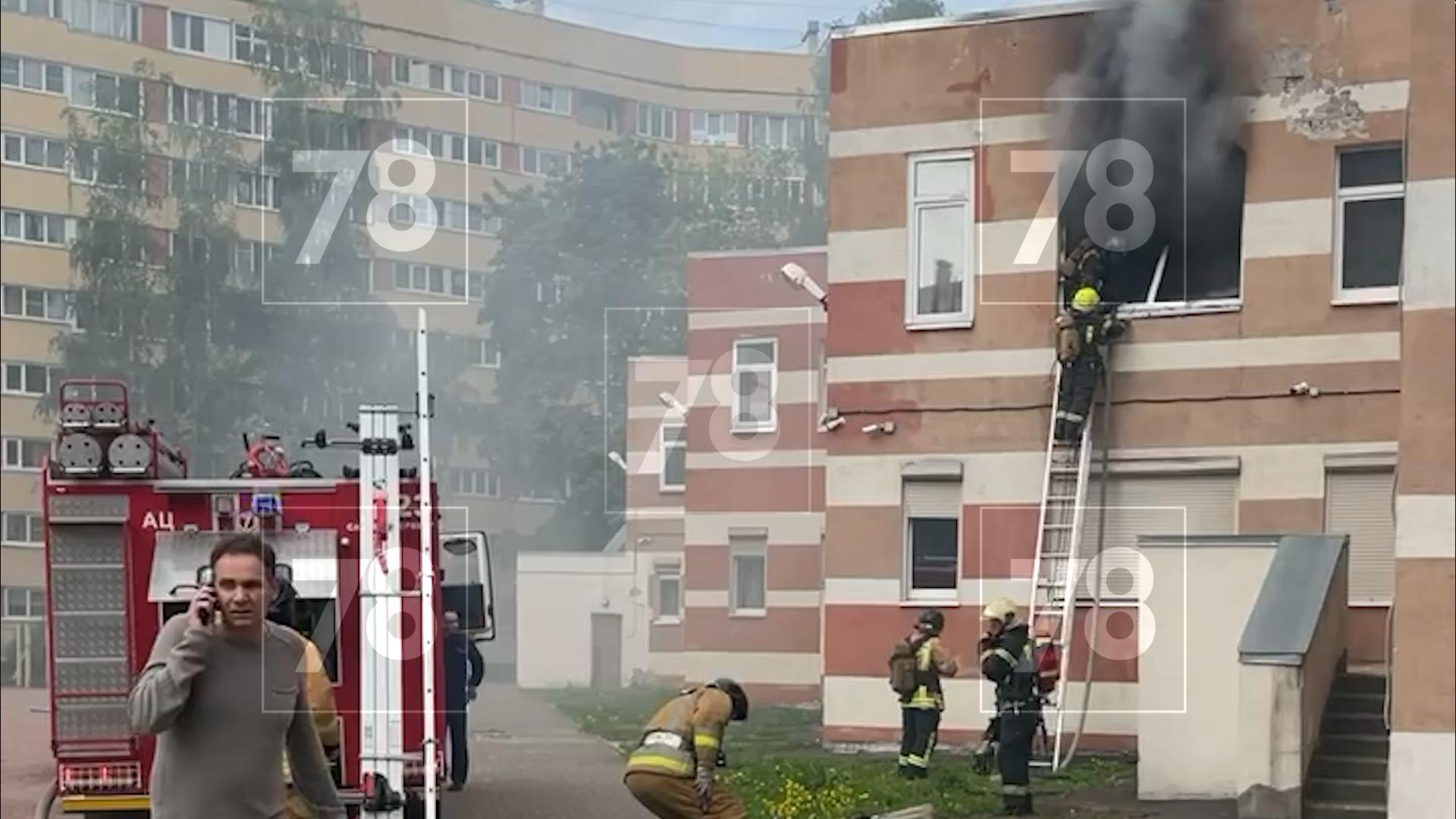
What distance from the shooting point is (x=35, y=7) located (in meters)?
16.8

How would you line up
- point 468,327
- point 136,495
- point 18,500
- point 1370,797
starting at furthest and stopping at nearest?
point 18,500 < point 468,327 < point 1370,797 < point 136,495

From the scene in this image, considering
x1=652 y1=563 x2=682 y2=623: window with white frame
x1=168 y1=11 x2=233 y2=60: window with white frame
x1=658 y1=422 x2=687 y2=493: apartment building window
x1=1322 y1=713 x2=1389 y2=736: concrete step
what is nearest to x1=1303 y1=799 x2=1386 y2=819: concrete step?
x1=1322 y1=713 x2=1389 y2=736: concrete step

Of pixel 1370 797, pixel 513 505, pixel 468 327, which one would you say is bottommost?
pixel 1370 797

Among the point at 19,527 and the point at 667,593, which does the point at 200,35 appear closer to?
the point at 667,593

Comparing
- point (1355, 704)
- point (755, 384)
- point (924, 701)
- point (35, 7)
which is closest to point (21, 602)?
point (755, 384)

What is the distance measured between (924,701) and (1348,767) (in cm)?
351

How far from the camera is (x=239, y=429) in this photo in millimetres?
16266

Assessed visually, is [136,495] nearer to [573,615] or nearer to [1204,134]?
[1204,134]

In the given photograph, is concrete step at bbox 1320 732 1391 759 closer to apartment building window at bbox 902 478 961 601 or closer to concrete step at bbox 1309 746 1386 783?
concrete step at bbox 1309 746 1386 783

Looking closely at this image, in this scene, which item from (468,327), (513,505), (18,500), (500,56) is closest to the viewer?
(500,56)

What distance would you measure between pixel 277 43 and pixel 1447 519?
9.23 m

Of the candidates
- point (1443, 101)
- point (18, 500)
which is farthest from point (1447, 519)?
point (18, 500)

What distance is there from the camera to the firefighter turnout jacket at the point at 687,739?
901 centimetres

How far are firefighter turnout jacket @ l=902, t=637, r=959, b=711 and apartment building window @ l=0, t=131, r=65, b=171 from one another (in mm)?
9333
